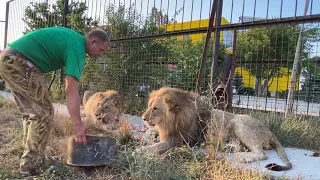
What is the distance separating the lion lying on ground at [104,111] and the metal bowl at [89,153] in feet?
6.68

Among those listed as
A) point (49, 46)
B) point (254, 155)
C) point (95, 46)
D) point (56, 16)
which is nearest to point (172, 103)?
point (254, 155)

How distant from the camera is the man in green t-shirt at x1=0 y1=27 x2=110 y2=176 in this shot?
3.44 m

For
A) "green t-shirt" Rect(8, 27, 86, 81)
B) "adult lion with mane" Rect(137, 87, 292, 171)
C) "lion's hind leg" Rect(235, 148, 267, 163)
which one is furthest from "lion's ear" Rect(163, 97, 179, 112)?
"green t-shirt" Rect(8, 27, 86, 81)

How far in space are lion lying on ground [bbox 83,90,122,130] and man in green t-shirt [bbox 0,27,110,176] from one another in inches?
82.8

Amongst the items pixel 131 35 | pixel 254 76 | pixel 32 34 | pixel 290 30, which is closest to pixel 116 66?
pixel 131 35

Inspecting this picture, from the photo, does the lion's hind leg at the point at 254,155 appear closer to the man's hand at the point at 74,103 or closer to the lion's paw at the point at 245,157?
the lion's paw at the point at 245,157

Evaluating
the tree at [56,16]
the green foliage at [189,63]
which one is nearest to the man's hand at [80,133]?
the green foliage at [189,63]

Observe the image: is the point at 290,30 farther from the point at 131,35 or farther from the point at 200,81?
the point at 200,81

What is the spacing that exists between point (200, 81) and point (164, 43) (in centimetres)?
262

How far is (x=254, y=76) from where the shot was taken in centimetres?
816

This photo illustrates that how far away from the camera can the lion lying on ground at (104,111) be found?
226 inches

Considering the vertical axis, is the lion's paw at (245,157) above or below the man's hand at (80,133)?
below

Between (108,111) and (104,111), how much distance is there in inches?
2.9

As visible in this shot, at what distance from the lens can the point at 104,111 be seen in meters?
5.85
